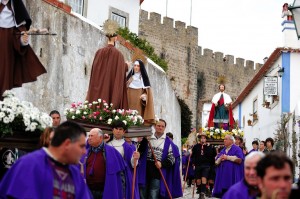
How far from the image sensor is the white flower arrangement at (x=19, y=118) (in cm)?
752

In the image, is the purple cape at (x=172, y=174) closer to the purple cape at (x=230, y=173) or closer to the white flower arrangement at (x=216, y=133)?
the purple cape at (x=230, y=173)

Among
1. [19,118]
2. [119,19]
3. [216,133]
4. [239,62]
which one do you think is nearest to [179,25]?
[239,62]

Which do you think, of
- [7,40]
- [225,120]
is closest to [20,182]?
[7,40]

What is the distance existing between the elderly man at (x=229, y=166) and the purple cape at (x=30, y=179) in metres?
9.14

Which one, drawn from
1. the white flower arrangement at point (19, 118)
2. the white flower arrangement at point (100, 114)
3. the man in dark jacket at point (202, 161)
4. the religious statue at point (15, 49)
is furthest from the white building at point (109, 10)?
the white flower arrangement at point (19, 118)

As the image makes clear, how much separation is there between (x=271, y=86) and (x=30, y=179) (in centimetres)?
2361

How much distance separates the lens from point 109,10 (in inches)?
1129

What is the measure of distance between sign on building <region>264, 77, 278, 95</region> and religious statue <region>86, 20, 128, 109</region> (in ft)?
54.3

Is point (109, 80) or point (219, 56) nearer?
point (109, 80)

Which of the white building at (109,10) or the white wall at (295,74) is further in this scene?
the white building at (109,10)

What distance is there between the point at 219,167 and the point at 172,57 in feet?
113

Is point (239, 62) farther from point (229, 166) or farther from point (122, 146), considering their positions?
point (122, 146)

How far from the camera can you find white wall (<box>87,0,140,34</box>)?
27.9 m

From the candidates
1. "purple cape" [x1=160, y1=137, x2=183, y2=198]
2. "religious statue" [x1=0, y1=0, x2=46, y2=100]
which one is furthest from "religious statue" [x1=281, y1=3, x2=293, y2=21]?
"religious statue" [x1=0, y1=0, x2=46, y2=100]
